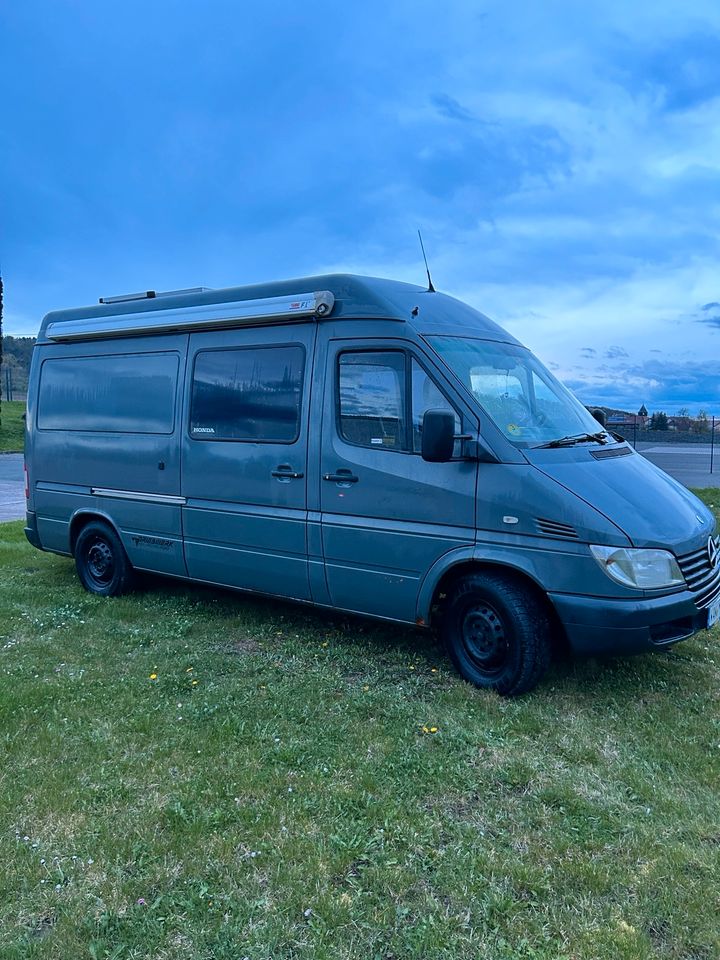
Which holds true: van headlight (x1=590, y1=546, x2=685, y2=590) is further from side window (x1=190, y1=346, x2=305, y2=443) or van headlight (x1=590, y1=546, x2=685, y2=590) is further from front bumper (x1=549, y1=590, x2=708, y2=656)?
side window (x1=190, y1=346, x2=305, y2=443)

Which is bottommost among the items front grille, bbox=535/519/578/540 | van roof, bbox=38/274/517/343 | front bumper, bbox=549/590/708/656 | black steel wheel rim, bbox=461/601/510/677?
black steel wheel rim, bbox=461/601/510/677

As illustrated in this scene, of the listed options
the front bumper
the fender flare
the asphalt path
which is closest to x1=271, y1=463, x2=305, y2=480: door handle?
the fender flare

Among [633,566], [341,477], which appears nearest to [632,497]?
[633,566]

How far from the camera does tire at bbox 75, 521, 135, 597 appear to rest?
6.89 m

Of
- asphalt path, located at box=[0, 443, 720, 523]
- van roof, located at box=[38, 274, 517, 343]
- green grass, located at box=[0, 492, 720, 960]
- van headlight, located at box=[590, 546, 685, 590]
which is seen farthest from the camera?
asphalt path, located at box=[0, 443, 720, 523]

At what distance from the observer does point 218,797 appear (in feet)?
11.3

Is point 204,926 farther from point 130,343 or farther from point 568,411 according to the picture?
point 130,343

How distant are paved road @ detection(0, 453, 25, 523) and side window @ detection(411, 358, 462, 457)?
31.7ft

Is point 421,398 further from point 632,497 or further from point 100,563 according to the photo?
point 100,563

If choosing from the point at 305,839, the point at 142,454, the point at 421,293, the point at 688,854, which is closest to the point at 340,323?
the point at 421,293

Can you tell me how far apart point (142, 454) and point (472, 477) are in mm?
3277

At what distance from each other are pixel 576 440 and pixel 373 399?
1395 mm

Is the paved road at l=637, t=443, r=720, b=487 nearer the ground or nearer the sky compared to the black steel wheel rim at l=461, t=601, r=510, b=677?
nearer the sky

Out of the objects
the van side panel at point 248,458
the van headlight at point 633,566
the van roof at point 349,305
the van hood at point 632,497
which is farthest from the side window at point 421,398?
the van headlight at point 633,566
